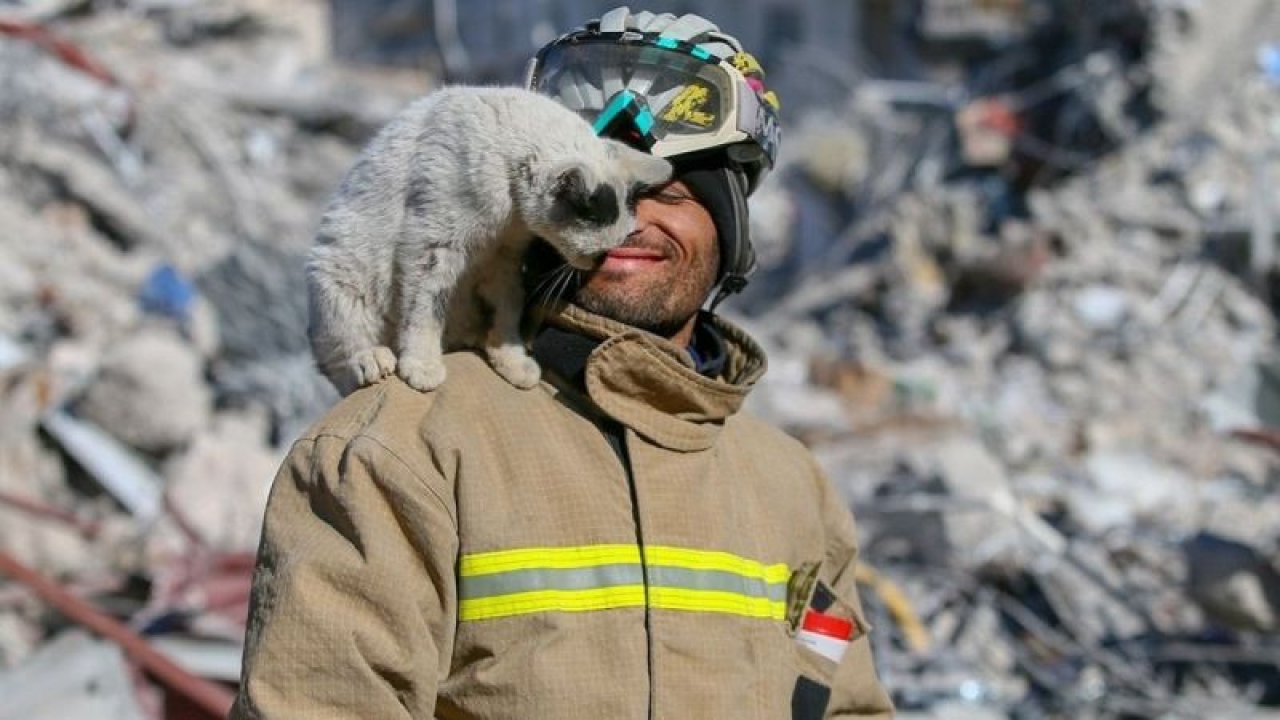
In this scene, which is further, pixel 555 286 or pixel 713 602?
pixel 555 286

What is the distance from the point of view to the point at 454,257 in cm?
288

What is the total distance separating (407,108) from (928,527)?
4340 mm

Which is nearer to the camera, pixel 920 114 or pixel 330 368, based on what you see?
pixel 330 368

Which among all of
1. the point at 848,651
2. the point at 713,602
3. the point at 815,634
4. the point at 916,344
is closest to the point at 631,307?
the point at 713,602

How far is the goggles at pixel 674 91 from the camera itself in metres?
2.75

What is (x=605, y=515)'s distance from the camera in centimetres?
242

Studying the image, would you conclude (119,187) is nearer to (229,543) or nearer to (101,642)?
(229,543)

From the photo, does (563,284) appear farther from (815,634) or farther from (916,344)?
(916,344)

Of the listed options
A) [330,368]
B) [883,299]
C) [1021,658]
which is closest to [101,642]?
[330,368]

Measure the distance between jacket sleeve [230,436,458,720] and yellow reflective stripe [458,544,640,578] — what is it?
39mm

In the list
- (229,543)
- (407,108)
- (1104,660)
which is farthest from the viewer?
(229,543)

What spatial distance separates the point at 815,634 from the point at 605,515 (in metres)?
0.57

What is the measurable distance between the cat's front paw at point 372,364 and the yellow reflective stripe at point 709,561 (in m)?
0.58

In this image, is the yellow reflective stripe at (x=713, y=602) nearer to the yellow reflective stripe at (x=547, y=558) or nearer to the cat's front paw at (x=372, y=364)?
the yellow reflective stripe at (x=547, y=558)
